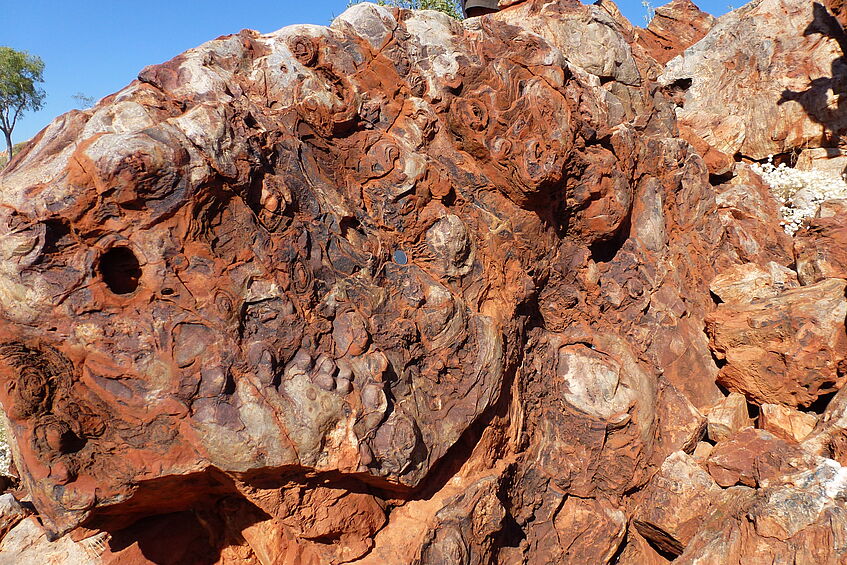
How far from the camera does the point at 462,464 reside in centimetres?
412

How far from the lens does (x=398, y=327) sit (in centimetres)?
383

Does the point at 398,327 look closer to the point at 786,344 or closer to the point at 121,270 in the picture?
the point at 121,270

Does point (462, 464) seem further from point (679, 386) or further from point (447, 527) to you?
point (679, 386)

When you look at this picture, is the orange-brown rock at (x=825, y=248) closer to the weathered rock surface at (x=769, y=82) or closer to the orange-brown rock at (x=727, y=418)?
the orange-brown rock at (x=727, y=418)

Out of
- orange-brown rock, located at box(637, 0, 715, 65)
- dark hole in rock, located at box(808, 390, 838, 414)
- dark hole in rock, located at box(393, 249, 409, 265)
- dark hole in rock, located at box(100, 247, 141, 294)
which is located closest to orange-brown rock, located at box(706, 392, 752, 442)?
dark hole in rock, located at box(808, 390, 838, 414)

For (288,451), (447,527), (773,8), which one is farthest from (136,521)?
(773,8)

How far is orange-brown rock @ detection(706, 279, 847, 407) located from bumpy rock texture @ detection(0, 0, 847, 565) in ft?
0.09

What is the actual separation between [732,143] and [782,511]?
284 inches

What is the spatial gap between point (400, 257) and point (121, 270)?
1.81 meters

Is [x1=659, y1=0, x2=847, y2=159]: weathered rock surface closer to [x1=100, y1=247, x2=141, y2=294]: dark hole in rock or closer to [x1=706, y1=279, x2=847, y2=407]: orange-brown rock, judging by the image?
[x1=706, y1=279, x2=847, y2=407]: orange-brown rock

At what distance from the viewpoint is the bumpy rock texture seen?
301 cm

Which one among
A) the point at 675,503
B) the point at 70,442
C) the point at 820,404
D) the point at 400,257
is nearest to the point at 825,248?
the point at 820,404

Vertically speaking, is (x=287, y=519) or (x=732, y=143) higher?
(x=732, y=143)

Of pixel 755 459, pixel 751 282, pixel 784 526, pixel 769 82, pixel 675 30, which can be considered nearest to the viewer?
pixel 784 526
